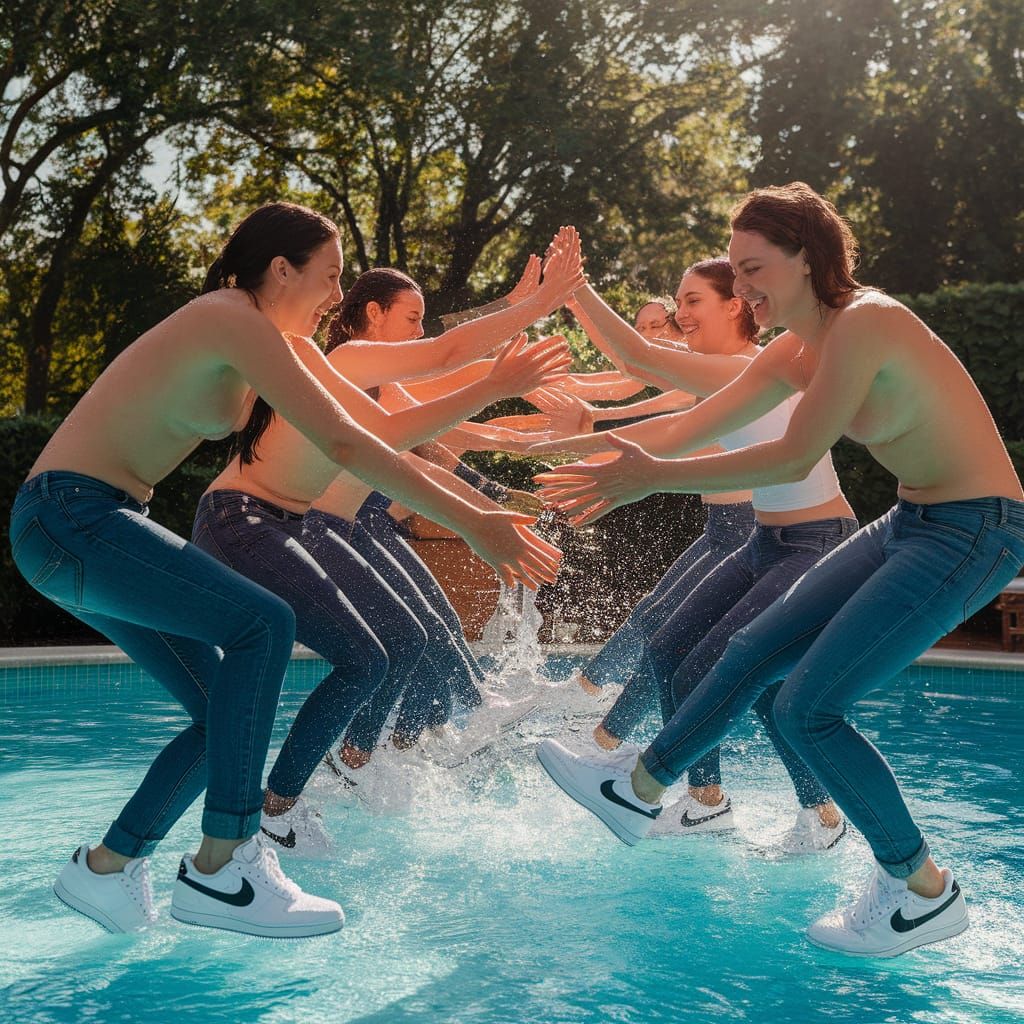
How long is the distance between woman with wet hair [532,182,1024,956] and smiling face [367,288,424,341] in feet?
6.95


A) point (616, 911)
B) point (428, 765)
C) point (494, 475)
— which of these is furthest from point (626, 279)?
point (616, 911)

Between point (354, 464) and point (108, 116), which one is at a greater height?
point (108, 116)

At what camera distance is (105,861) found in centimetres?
342

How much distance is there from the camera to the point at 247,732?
331 cm

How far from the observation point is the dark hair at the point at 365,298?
18.3 ft

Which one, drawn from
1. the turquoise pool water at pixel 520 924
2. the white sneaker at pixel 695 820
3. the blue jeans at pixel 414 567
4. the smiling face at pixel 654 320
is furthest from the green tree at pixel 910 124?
the white sneaker at pixel 695 820

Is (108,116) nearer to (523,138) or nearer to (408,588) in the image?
(523,138)

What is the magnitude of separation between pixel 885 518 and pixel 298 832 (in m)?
2.32

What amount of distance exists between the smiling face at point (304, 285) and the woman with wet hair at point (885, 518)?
0.89m

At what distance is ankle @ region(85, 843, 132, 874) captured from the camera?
3414mm

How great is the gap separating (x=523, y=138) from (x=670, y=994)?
2020 centimetres

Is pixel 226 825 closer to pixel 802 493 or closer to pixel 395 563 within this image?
pixel 395 563

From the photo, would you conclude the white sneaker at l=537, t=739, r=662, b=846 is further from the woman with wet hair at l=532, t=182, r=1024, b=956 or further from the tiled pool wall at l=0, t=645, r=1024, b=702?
the tiled pool wall at l=0, t=645, r=1024, b=702

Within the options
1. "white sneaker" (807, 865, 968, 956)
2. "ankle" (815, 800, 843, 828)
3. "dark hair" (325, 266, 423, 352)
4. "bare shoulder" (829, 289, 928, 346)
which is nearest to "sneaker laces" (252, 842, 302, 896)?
"white sneaker" (807, 865, 968, 956)
